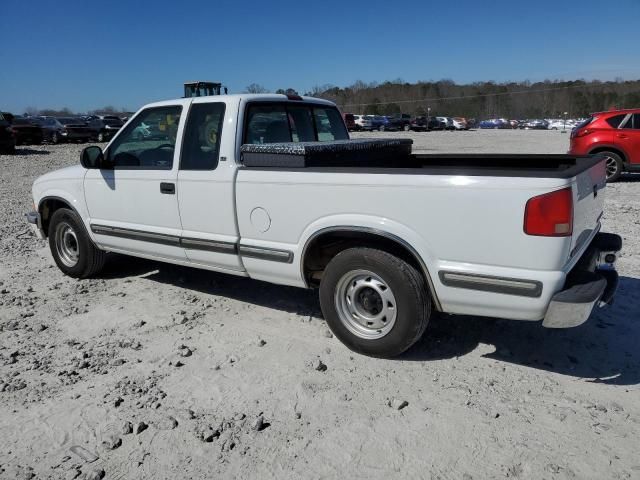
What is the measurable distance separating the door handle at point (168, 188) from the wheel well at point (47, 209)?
5.90 feet

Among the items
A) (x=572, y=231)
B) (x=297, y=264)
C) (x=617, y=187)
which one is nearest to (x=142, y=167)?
(x=297, y=264)

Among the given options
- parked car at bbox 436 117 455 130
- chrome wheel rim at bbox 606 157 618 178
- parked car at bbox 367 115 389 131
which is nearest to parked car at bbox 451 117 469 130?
parked car at bbox 436 117 455 130

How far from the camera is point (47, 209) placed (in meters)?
5.86

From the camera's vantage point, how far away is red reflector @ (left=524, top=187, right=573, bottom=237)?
2926 millimetres

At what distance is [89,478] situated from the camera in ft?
8.40

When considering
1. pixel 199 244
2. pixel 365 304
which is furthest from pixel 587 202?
pixel 199 244

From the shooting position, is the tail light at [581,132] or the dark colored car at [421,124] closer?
the tail light at [581,132]

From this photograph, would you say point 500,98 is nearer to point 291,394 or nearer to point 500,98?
point 500,98

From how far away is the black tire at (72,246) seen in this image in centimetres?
548

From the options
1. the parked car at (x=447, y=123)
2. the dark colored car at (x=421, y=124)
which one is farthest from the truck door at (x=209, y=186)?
the parked car at (x=447, y=123)

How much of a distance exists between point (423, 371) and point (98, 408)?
211cm

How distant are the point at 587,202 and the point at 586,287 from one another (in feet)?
2.11

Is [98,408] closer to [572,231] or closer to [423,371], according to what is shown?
[423,371]

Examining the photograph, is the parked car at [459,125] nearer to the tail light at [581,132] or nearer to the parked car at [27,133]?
the parked car at [27,133]
